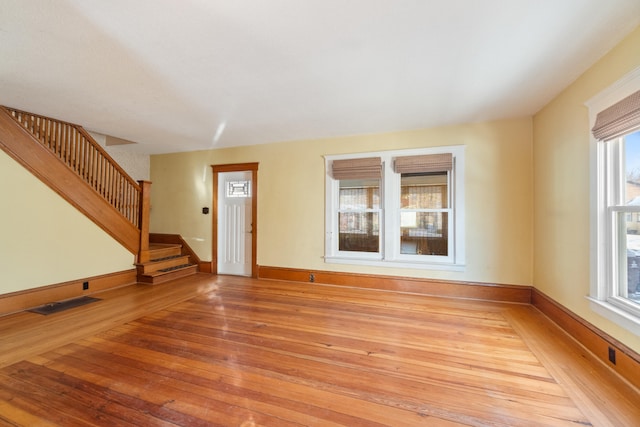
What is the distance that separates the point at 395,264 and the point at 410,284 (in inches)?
14.3

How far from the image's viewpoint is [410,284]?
13.2 ft

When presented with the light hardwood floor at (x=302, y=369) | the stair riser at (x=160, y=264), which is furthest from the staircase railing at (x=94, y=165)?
the light hardwood floor at (x=302, y=369)

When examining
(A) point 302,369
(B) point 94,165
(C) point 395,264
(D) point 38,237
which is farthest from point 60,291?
(C) point 395,264

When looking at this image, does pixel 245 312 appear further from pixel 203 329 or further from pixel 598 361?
pixel 598 361

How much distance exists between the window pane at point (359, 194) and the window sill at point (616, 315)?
2651mm

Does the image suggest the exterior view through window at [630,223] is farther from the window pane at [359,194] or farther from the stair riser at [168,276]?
the stair riser at [168,276]

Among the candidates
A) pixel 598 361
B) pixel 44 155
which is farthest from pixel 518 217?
pixel 44 155

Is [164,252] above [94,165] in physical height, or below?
below

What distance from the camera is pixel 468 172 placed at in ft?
12.4

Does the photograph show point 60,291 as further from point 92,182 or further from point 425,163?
point 425,163

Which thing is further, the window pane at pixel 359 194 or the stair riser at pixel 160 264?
the stair riser at pixel 160 264

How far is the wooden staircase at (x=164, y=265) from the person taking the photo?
4.63 meters

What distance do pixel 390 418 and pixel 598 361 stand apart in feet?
6.28

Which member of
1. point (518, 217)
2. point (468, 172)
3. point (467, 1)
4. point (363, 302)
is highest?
point (467, 1)
